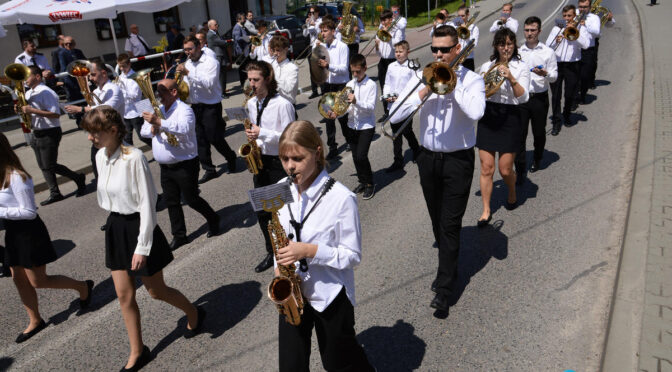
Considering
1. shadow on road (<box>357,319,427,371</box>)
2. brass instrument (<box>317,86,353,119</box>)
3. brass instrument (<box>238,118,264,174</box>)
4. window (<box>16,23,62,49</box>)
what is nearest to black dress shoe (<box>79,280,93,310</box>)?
brass instrument (<box>238,118,264,174</box>)

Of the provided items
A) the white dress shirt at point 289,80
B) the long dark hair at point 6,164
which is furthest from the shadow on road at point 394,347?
the white dress shirt at point 289,80

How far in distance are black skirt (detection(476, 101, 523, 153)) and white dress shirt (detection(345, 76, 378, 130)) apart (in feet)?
4.92

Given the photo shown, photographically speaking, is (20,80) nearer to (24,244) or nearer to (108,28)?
(24,244)

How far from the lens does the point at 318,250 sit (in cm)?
259

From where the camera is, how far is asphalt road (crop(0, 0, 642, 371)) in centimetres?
390

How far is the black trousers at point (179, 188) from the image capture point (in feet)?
18.4

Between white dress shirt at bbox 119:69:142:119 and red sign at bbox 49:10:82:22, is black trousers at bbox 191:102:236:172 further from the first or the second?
red sign at bbox 49:10:82:22

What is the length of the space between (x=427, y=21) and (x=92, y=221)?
81.9ft

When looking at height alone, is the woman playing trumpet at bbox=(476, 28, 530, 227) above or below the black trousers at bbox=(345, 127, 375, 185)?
above

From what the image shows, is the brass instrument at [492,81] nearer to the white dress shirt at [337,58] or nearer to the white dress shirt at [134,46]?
the white dress shirt at [337,58]

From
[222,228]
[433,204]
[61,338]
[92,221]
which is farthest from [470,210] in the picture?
[92,221]

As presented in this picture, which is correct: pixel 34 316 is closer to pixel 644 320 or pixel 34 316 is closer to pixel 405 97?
pixel 405 97

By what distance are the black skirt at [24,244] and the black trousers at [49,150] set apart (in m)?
3.68

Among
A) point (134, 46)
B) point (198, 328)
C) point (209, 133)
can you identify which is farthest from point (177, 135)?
point (134, 46)
